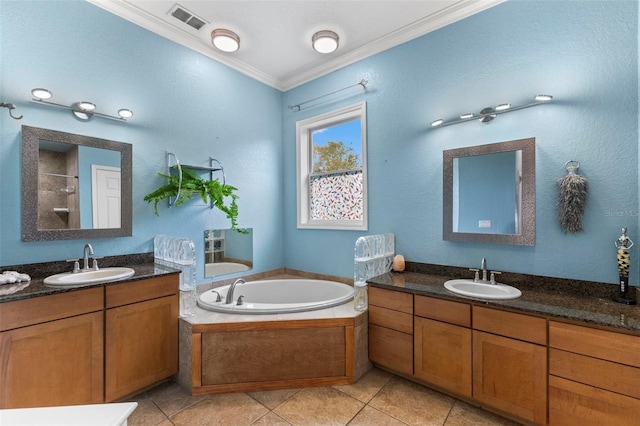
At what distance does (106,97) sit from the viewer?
2.30 m

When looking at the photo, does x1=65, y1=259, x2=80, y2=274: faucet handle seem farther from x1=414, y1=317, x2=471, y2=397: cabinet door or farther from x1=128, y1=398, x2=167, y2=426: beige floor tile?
x1=414, y1=317, x2=471, y2=397: cabinet door

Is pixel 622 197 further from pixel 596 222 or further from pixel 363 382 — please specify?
pixel 363 382

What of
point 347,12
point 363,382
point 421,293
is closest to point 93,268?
point 363,382

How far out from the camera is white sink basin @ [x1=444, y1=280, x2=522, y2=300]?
1.89 m

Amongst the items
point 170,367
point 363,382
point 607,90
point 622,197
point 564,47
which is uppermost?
point 564,47

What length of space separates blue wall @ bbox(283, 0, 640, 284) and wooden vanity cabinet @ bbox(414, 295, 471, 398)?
595 millimetres

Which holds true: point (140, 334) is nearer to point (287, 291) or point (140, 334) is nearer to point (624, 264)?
point (287, 291)

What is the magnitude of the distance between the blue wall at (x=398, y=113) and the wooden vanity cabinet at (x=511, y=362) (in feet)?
1.92

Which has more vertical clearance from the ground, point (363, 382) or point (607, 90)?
point (607, 90)

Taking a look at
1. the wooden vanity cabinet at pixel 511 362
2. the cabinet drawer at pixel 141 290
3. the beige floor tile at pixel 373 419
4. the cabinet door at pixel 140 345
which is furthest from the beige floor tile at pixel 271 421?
the wooden vanity cabinet at pixel 511 362

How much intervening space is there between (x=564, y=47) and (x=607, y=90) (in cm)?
41

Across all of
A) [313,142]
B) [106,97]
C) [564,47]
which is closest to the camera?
[564,47]

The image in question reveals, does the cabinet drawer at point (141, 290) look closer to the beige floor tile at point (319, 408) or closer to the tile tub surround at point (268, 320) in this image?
the tile tub surround at point (268, 320)

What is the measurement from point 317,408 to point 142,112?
9.01ft
